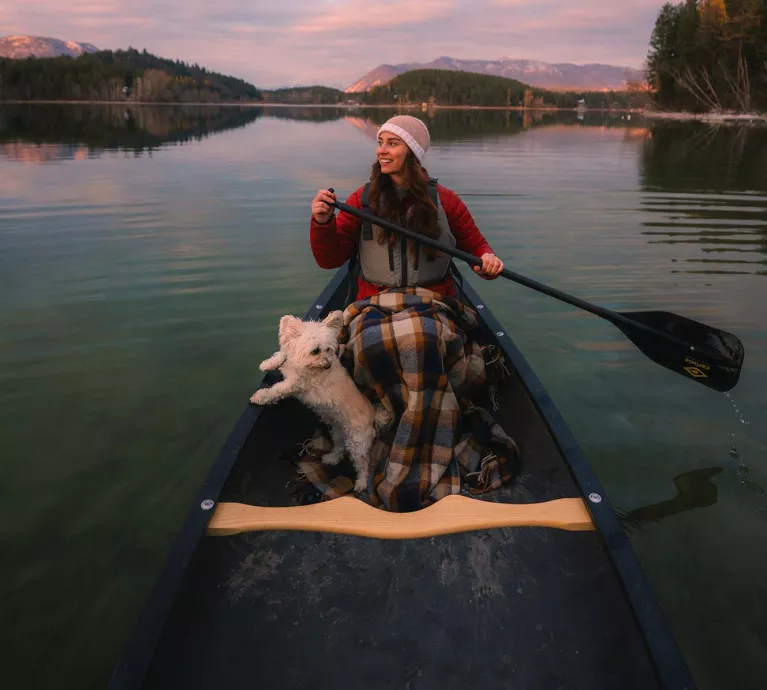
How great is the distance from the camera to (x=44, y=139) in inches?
1160

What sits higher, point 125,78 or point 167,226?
point 125,78

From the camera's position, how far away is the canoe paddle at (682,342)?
4.40 m

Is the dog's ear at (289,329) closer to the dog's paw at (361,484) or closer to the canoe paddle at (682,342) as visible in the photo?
the dog's paw at (361,484)

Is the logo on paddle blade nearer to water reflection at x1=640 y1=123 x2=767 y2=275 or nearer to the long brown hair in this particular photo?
the long brown hair

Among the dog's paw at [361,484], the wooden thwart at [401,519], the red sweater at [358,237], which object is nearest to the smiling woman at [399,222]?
the red sweater at [358,237]

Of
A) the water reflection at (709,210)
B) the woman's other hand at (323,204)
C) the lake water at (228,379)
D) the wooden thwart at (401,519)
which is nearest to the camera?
the wooden thwart at (401,519)

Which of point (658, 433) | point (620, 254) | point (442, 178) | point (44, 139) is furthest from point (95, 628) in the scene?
point (44, 139)

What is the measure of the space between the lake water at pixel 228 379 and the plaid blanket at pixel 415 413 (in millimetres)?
1127

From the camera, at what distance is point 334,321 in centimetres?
361

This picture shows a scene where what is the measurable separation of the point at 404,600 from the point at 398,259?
2400 mm

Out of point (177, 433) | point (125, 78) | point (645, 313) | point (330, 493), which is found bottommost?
point (177, 433)

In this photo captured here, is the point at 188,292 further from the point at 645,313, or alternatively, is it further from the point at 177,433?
the point at 645,313

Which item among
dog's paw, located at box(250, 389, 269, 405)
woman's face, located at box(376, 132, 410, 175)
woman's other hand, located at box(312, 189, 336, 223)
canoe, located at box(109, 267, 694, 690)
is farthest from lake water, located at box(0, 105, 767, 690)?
woman's face, located at box(376, 132, 410, 175)

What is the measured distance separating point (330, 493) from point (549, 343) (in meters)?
4.00
